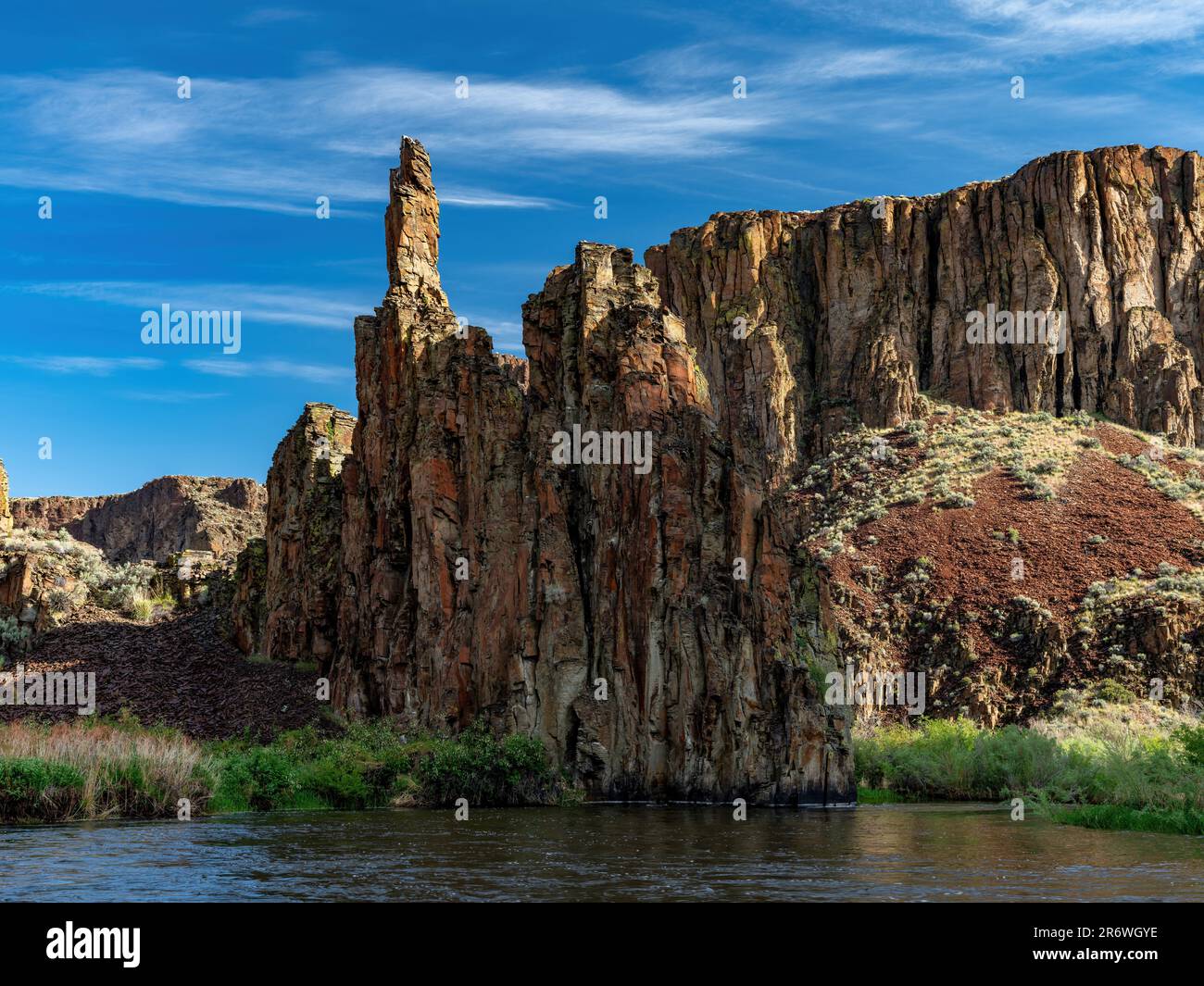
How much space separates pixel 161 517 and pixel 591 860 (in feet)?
500

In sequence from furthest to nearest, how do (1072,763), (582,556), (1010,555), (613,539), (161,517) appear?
(161,517), (1010,555), (582,556), (613,539), (1072,763)

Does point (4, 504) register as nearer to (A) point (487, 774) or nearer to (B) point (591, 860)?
(A) point (487, 774)

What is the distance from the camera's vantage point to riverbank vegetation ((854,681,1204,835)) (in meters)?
34.6

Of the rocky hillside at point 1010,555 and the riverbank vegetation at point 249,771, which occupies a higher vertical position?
the rocky hillside at point 1010,555

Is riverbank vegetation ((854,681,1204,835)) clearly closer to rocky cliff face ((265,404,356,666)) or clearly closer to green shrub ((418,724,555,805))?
green shrub ((418,724,555,805))

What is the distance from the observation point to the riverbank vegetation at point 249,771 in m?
35.0

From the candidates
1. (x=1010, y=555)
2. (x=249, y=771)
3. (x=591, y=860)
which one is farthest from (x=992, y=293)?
(x=591, y=860)

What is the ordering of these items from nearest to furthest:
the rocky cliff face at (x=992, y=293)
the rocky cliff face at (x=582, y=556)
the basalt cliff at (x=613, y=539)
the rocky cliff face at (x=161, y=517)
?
1. the rocky cliff face at (x=582, y=556)
2. the basalt cliff at (x=613, y=539)
3. the rocky cliff face at (x=992, y=293)
4. the rocky cliff face at (x=161, y=517)

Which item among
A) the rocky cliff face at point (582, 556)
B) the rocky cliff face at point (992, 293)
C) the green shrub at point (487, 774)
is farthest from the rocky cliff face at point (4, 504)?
the rocky cliff face at point (992, 293)

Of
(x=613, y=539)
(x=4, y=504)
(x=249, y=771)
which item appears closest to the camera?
(x=249, y=771)

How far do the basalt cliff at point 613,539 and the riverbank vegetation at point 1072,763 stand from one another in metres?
6.64

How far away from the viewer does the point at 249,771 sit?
139ft

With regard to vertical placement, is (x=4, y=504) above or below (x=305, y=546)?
above

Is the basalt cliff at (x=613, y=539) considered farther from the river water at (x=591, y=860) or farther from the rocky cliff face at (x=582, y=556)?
the river water at (x=591, y=860)
